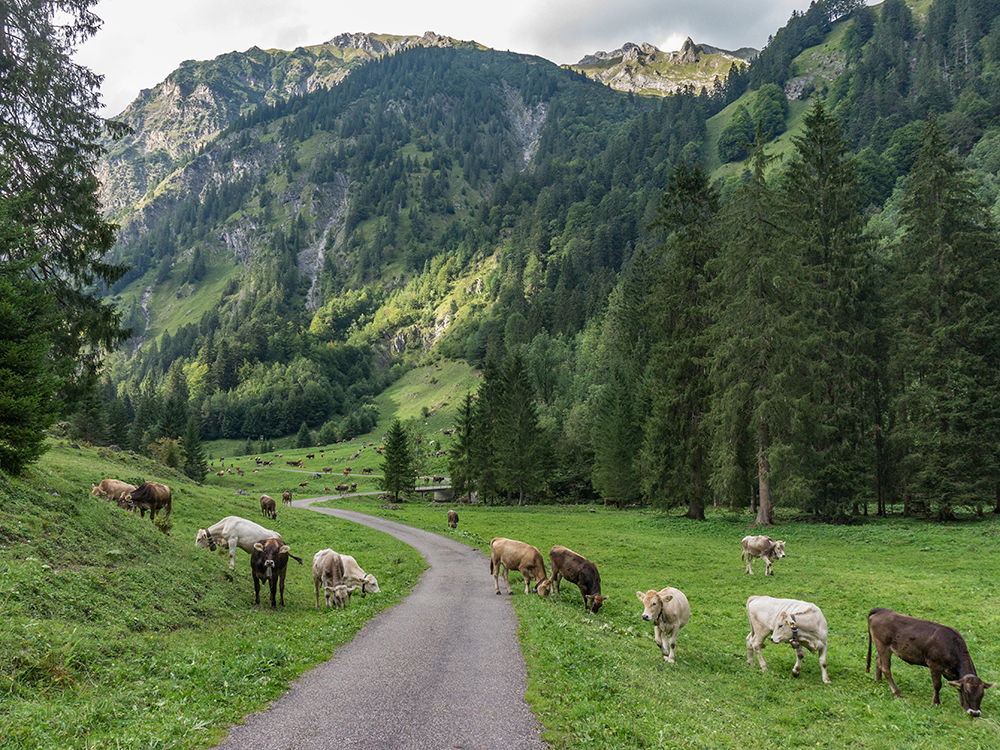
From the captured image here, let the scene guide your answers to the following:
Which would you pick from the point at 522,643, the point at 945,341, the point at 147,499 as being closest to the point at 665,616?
the point at 522,643

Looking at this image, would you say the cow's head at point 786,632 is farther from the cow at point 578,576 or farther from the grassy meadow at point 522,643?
the cow at point 578,576

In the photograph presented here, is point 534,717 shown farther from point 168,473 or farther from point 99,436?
point 99,436

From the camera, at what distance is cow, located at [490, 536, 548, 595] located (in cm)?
2011

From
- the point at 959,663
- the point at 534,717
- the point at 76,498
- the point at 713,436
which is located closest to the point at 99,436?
the point at 76,498

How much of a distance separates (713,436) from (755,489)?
15643mm

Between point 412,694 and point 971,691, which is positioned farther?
point 971,691

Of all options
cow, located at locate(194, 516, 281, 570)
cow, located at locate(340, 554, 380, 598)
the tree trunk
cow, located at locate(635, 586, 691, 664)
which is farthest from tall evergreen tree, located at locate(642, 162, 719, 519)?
cow, located at locate(194, 516, 281, 570)

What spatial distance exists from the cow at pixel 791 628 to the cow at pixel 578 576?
5.47 meters

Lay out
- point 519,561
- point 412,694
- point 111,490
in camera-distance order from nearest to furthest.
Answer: point 412,694 → point 519,561 → point 111,490

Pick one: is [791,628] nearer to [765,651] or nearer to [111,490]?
[765,651]

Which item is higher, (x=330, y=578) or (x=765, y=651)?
(x=330, y=578)

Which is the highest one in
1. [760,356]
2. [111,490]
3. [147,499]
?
[760,356]

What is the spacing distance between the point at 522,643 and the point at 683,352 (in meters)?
32.2

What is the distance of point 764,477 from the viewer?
112 ft
